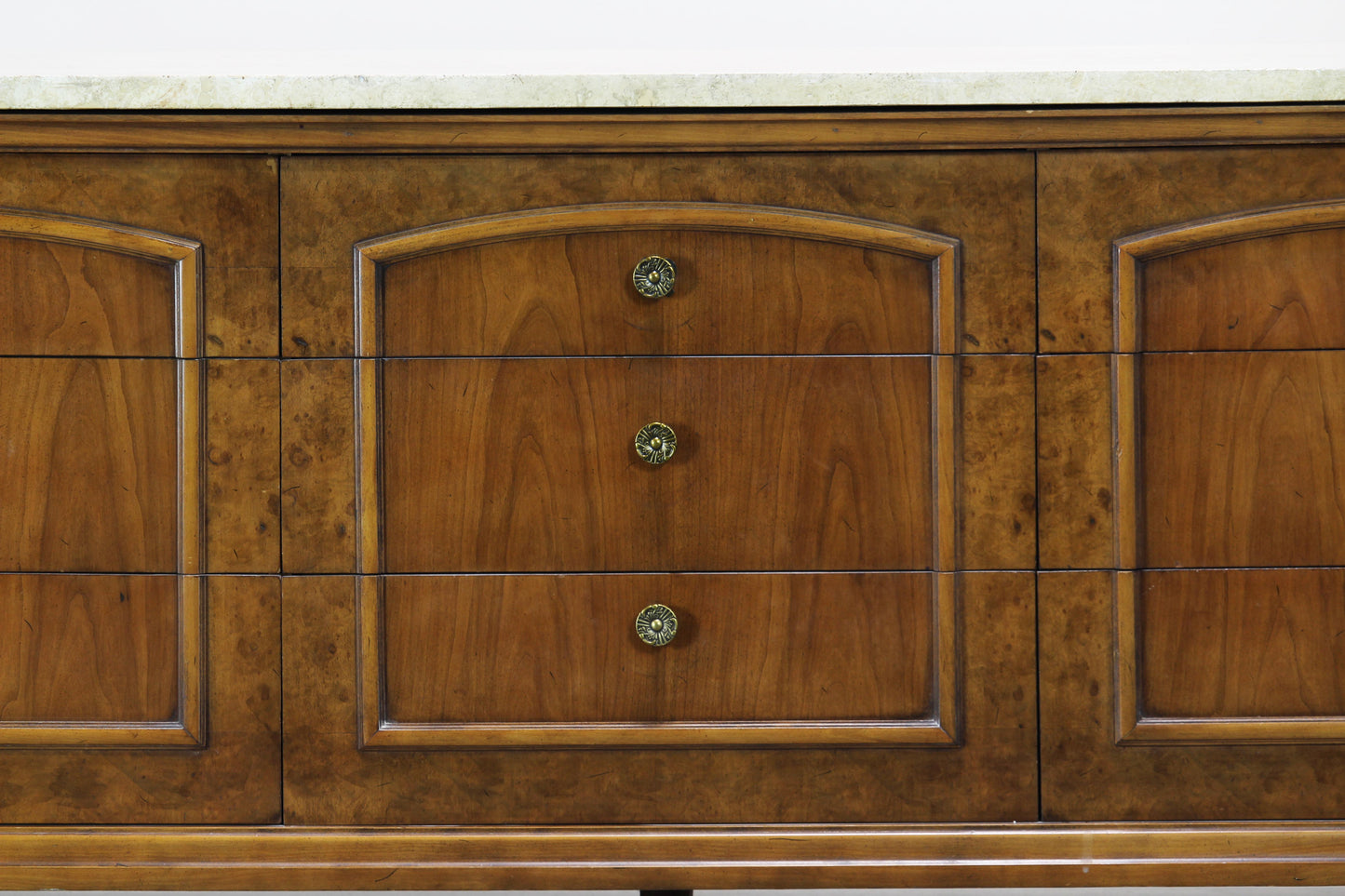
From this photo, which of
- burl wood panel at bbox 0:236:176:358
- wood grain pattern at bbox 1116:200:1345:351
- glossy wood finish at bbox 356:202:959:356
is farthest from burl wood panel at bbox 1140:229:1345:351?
burl wood panel at bbox 0:236:176:358

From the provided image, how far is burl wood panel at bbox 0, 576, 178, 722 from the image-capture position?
2.37ft

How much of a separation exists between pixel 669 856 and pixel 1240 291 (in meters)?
0.57

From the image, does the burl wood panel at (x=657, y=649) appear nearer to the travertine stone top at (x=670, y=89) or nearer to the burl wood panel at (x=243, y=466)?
the burl wood panel at (x=243, y=466)

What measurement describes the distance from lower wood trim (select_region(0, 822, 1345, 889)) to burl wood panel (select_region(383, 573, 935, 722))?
0.09 m

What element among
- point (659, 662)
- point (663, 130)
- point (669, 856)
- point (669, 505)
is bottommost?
point (669, 856)

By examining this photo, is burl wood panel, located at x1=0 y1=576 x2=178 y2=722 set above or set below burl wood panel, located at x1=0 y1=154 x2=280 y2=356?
below

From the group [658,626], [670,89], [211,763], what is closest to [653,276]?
[670,89]

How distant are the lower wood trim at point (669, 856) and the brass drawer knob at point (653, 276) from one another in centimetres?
39

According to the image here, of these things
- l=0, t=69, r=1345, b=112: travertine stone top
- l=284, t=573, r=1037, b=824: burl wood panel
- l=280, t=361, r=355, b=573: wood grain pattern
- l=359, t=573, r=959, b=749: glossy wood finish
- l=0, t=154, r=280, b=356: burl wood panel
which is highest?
l=0, t=69, r=1345, b=112: travertine stone top

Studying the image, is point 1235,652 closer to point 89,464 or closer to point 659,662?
point 659,662

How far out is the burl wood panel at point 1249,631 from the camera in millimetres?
723

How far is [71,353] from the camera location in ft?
2.35

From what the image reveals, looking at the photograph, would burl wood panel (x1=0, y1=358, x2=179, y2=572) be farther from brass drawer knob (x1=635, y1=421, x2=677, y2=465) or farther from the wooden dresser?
brass drawer knob (x1=635, y1=421, x2=677, y2=465)

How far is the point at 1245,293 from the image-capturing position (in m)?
0.71
